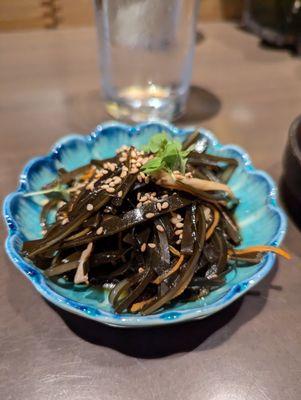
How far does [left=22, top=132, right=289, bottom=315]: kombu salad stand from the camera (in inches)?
35.1

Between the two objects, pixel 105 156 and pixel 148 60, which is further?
pixel 148 60

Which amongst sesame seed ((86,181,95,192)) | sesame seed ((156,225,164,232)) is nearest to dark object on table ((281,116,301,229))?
sesame seed ((156,225,164,232))

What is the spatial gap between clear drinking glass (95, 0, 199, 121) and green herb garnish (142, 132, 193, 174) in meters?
0.64

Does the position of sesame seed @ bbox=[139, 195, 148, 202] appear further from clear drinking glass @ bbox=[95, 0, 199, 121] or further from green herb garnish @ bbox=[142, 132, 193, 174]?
clear drinking glass @ bbox=[95, 0, 199, 121]

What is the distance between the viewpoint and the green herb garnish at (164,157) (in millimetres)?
932

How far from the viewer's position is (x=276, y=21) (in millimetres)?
2193

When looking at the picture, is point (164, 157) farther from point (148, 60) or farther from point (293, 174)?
point (148, 60)

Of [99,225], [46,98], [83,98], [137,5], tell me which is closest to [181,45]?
[137,5]

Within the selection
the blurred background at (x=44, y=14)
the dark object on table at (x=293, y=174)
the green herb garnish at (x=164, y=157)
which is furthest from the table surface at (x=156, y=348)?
the blurred background at (x=44, y=14)

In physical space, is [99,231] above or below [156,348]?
above

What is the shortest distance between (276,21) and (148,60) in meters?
0.94

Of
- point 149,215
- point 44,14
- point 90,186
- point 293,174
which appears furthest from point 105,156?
point 44,14

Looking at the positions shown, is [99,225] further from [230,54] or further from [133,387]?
[230,54]

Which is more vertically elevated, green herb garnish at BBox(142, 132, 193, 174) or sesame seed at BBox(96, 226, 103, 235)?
green herb garnish at BBox(142, 132, 193, 174)
